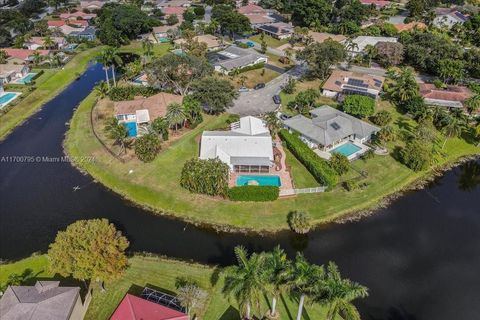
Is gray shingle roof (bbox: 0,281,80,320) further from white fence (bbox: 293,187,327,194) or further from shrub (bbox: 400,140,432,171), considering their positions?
shrub (bbox: 400,140,432,171)

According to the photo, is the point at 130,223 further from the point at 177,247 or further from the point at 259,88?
the point at 259,88

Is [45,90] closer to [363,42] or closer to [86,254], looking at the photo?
[86,254]

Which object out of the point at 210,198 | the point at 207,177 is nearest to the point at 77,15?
the point at 207,177

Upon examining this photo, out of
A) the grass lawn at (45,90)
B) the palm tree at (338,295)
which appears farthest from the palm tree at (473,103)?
the grass lawn at (45,90)

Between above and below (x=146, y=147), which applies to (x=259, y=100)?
below

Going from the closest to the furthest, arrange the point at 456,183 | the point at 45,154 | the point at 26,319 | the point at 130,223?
1. the point at 26,319
2. the point at 130,223
3. the point at 456,183
4. the point at 45,154

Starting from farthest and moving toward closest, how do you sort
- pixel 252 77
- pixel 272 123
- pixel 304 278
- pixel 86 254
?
1. pixel 252 77
2. pixel 272 123
3. pixel 86 254
4. pixel 304 278

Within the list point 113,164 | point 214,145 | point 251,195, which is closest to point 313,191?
point 251,195
